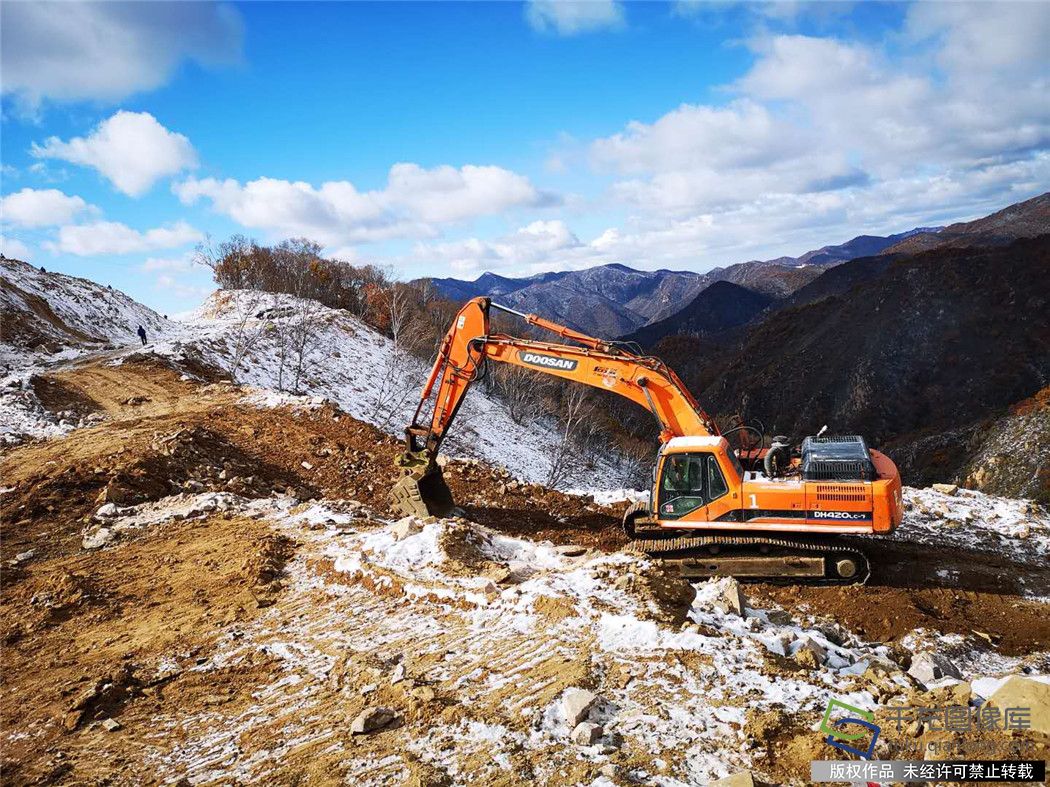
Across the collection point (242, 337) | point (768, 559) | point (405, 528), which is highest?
point (242, 337)

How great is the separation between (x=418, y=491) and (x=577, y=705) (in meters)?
6.08

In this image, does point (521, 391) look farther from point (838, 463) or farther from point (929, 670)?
point (929, 670)

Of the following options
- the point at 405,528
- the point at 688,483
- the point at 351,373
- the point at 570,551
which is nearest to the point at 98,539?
the point at 405,528

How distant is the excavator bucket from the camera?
10.4 meters

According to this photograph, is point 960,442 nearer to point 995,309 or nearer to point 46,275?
point 995,309

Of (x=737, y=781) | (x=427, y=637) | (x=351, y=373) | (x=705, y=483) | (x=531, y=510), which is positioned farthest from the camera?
(x=351, y=373)

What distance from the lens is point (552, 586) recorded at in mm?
7078

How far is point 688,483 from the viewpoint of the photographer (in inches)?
375

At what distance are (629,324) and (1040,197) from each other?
269 ft

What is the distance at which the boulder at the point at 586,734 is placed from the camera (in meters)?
4.53

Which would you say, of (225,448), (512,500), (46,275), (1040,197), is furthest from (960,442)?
(1040,197)

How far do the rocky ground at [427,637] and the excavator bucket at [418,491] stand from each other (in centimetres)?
71

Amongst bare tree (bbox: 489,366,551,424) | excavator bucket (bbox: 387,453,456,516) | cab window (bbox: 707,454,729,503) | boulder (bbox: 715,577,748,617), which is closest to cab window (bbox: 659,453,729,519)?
cab window (bbox: 707,454,729,503)

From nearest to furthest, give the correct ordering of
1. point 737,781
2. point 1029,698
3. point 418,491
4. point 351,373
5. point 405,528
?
point 737,781 → point 1029,698 → point 405,528 → point 418,491 → point 351,373
